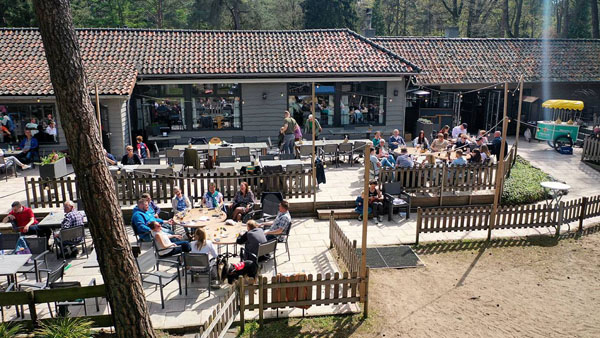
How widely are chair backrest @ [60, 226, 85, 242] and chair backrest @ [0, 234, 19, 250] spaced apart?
2.68 feet

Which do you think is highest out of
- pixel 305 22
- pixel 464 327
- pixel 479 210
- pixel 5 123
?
pixel 305 22

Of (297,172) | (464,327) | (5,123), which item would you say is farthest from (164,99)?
(464,327)

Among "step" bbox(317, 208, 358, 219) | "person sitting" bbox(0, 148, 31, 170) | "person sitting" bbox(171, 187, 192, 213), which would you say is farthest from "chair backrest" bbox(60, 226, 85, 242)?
"person sitting" bbox(0, 148, 31, 170)

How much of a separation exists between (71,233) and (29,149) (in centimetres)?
894

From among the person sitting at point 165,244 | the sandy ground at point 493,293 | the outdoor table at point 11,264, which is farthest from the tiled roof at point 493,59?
the outdoor table at point 11,264

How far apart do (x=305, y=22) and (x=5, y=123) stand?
30708 millimetres

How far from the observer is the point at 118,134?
717 inches

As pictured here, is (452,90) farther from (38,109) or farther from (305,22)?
(305,22)

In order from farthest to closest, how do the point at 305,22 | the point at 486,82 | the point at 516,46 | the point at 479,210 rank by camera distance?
the point at 305,22 < the point at 516,46 < the point at 486,82 < the point at 479,210

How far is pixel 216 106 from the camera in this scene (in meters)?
20.8

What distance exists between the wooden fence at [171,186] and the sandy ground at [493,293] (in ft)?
13.4

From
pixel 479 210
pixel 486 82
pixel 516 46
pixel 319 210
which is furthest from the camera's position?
pixel 516 46

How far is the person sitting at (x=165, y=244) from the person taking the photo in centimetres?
965

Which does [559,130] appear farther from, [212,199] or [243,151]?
[212,199]
